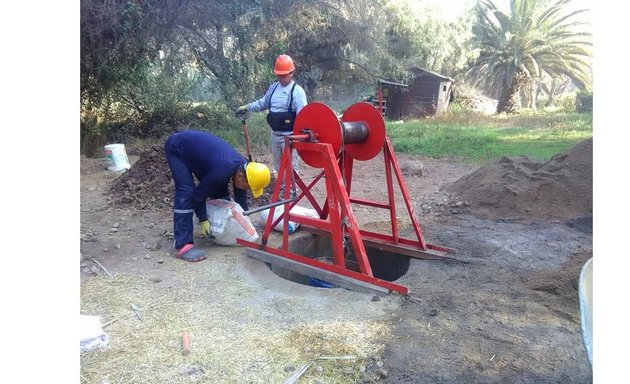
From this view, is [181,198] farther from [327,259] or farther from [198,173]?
[327,259]

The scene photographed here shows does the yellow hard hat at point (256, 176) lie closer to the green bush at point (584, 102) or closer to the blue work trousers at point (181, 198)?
the blue work trousers at point (181, 198)

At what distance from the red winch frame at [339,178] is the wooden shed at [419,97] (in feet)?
61.1

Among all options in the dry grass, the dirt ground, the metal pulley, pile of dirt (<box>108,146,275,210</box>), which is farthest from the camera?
pile of dirt (<box>108,146,275,210</box>)

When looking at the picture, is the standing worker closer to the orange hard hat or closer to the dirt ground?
the dirt ground

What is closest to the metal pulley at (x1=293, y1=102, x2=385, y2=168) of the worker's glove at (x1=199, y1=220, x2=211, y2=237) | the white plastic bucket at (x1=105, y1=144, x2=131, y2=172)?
the worker's glove at (x1=199, y1=220, x2=211, y2=237)

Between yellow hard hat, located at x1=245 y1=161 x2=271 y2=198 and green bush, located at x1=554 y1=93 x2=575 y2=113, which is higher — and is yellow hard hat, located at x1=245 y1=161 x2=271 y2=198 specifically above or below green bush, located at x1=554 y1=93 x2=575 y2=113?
below

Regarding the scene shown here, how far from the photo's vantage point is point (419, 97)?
2330 centimetres

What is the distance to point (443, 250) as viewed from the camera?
16.2 feet

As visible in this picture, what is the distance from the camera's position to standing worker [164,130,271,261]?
456 cm

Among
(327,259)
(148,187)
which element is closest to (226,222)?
(327,259)

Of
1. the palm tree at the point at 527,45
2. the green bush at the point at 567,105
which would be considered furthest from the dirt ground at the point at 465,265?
the green bush at the point at 567,105

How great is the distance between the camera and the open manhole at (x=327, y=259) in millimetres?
5090

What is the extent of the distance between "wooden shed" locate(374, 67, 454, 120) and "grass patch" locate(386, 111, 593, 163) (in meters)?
1.92

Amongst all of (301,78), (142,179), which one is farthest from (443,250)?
(301,78)
